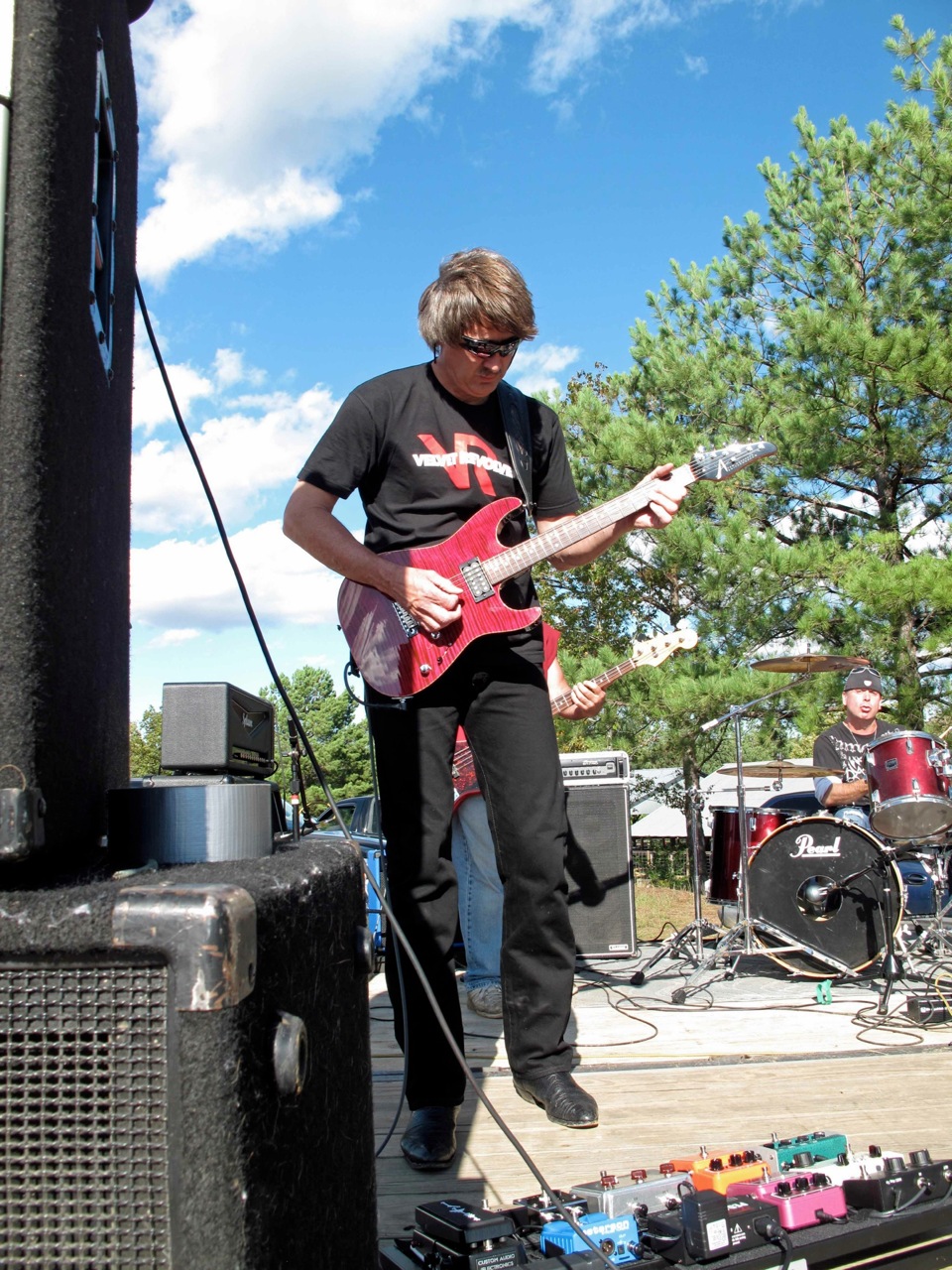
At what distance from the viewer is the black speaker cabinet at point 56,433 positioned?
0.82m

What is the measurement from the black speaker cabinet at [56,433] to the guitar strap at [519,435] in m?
1.39

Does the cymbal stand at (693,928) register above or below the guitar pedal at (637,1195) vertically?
below

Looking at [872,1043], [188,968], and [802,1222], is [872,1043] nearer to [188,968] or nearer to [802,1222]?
[802,1222]

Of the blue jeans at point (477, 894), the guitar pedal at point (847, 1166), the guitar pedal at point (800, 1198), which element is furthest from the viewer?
the blue jeans at point (477, 894)

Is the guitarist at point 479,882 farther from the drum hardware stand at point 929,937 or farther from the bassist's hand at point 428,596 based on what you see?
the drum hardware stand at point 929,937

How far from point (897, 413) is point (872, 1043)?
1016 centimetres

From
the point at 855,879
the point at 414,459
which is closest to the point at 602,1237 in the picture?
the point at 414,459

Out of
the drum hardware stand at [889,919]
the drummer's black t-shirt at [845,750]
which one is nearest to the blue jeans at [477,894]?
the drum hardware stand at [889,919]

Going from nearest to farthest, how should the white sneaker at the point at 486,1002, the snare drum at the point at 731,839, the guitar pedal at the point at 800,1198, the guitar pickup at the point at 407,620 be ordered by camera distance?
1. the guitar pedal at the point at 800,1198
2. the guitar pickup at the point at 407,620
3. the white sneaker at the point at 486,1002
4. the snare drum at the point at 731,839

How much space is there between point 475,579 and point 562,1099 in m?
1.17

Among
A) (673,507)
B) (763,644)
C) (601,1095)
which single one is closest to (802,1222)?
(601,1095)

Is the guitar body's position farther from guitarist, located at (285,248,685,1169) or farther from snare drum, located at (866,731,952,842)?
snare drum, located at (866,731,952,842)

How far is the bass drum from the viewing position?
462 cm

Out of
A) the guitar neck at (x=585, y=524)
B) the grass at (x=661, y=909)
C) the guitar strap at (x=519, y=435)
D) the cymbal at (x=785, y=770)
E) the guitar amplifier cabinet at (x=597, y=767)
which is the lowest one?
the grass at (x=661, y=909)
